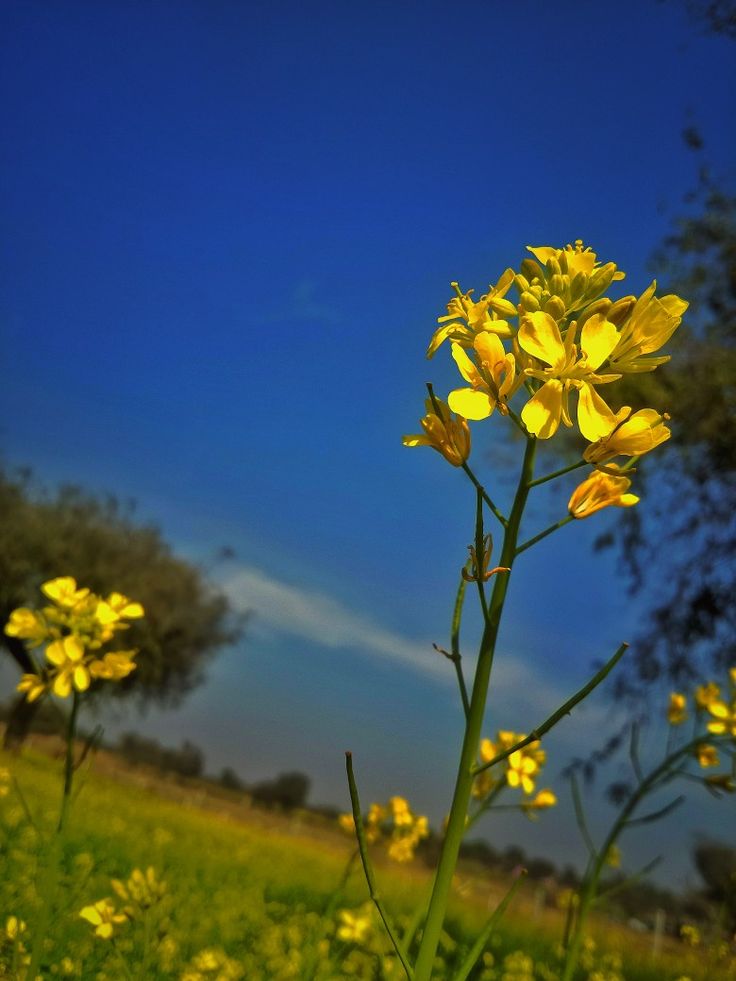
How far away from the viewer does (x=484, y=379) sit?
3.77 feet

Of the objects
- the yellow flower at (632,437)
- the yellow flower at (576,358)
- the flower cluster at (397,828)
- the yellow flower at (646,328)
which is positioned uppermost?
the yellow flower at (646,328)

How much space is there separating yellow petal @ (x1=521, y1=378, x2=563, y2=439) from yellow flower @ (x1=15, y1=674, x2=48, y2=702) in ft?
5.11

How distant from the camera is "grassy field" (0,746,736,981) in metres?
2.79

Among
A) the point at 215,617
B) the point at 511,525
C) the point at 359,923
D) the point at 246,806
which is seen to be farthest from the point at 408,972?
the point at 246,806

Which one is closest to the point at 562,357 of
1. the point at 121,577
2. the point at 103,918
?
the point at 103,918

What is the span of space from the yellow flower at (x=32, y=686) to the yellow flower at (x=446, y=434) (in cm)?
138

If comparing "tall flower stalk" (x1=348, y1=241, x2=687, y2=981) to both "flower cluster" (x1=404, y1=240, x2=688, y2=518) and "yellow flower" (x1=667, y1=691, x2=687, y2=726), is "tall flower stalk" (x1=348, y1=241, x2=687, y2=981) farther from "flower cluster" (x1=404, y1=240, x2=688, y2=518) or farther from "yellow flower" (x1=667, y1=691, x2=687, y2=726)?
"yellow flower" (x1=667, y1=691, x2=687, y2=726)

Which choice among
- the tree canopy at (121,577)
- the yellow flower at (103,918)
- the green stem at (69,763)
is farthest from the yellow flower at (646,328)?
the tree canopy at (121,577)

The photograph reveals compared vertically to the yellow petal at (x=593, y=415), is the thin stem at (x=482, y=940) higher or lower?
lower

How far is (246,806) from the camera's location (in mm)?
20500

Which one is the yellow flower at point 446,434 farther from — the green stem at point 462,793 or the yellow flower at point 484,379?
the green stem at point 462,793

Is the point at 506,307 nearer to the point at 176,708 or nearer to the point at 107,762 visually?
the point at 176,708

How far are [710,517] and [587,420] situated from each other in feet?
32.0

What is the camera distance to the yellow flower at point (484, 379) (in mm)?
1108
